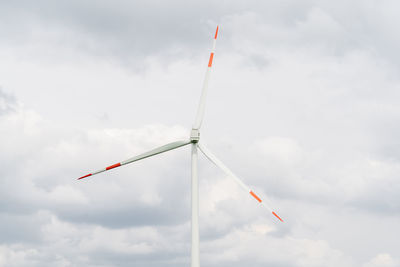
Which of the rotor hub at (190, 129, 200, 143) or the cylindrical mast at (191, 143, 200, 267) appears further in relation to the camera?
the rotor hub at (190, 129, 200, 143)

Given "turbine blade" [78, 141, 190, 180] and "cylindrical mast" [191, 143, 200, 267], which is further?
"turbine blade" [78, 141, 190, 180]

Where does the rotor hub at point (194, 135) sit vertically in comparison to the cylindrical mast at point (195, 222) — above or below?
above

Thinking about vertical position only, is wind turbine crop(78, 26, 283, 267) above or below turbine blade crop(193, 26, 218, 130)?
below

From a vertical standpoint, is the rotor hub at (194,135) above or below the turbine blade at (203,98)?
below

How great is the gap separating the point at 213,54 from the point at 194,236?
24857mm

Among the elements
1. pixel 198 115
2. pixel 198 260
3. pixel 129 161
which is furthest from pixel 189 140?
pixel 198 260

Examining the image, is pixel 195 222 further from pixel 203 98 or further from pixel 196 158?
pixel 203 98

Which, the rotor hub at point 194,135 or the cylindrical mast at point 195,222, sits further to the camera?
the rotor hub at point 194,135

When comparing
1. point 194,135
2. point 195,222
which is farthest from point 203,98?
point 195,222

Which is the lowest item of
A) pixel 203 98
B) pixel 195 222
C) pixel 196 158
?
pixel 195 222

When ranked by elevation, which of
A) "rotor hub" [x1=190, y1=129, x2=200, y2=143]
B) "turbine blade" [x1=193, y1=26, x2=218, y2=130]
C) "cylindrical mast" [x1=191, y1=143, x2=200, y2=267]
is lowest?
"cylindrical mast" [x1=191, y1=143, x2=200, y2=267]

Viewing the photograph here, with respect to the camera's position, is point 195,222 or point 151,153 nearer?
point 195,222

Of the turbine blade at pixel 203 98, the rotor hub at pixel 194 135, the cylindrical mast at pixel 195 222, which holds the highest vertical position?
the turbine blade at pixel 203 98

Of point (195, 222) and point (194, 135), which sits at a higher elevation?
point (194, 135)
